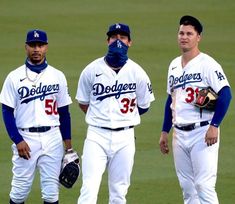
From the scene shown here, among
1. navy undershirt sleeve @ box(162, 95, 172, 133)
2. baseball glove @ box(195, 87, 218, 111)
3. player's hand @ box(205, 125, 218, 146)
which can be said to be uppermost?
baseball glove @ box(195, 87, 218, 111)

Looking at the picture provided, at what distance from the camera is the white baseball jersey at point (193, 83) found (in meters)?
8.58

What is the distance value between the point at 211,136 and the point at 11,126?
1.72 metres

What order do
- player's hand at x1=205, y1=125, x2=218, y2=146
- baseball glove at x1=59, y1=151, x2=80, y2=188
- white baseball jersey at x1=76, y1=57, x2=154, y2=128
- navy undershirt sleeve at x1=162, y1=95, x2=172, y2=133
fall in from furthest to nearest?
navy undershirt sleeve at x1=162, y1=95, x2=172, y2=133 < baseball glove at x1=59, y1=151, x2=80, y2=188 < white baseball jersey at x1=76, y1=57, x2=154, y2=128 < player's hand at x1=205, y1=125, x2=218, y2=146

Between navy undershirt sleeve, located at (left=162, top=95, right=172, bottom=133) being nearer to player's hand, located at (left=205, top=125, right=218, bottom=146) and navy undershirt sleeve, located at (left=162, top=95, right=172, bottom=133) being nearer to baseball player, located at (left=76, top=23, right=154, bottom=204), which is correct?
baseball player, located at (left=76, top=23, right=154, bottom=204)

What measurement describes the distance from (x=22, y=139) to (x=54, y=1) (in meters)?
9.66

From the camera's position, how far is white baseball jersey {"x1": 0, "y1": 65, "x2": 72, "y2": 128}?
28.6ft

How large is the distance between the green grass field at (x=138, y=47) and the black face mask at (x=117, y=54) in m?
1.83

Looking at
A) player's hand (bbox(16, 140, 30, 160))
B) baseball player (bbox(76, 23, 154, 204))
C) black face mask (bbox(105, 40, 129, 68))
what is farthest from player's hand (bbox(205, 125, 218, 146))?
player's hand (bbox(16, 140, 30, 160))

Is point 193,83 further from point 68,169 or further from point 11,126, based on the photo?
point 11,126

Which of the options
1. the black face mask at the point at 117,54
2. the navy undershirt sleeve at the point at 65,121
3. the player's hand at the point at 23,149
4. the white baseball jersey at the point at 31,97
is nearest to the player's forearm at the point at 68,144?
the navy undershirt sleeve at the point at 65,121

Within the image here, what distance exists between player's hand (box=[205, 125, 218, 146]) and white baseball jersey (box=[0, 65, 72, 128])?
1337 mm

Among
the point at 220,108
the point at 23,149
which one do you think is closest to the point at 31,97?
the point at 23,149

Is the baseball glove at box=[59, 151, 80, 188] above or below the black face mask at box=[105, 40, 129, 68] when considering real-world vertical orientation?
below

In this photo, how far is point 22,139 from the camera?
863 centimetres
